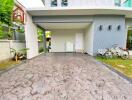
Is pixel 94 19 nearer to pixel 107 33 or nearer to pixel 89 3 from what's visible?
pixel 107 33

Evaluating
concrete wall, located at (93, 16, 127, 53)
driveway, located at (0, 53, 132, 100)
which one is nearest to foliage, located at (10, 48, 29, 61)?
driveway, located at (0, 53, 132, 100)

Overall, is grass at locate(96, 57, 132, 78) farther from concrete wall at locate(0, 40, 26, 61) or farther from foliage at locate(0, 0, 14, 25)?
concrete wall at locate(0, 40, 26, 61)

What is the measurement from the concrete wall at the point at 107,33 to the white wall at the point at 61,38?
538 cm

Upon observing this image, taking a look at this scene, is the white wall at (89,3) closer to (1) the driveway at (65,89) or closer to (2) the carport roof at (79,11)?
(2) the carport roof at (79,11)

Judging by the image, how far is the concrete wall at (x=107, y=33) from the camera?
10.9m

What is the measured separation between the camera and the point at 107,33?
1105cm

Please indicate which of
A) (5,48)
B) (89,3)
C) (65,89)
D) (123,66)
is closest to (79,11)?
(89,3)

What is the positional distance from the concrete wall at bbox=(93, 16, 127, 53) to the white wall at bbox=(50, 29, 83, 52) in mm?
5375

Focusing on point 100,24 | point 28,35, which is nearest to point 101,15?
point 100,24

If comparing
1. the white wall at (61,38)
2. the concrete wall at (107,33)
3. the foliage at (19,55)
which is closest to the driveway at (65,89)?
the foliage at (19,55)

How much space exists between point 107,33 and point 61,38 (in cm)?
634

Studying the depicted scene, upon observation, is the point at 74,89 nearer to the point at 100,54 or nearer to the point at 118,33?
the point at 100,54

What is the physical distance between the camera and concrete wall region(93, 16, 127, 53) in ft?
35.8

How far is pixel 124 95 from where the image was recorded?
11.9 feet
